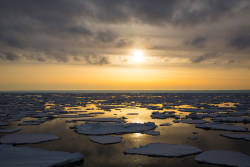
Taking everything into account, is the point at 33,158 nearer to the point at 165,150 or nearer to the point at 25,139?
the point at 25,139

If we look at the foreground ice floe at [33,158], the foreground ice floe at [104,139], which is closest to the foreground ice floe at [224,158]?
the foreground ice floe at [104,139]

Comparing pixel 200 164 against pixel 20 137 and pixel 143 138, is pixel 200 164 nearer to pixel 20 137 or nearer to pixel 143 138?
pixel 143 138

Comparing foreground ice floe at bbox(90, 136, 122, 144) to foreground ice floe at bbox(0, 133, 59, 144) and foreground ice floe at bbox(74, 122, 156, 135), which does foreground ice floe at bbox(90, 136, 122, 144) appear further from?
foreground ice floe at bbox(0, 133, 59, 144)

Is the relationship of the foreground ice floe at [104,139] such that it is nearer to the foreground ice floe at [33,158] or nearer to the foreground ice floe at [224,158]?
the foreground ice floe at [33,158]

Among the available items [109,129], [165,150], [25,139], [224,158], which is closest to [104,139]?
[109,129]

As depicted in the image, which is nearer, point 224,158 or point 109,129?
point 224,158

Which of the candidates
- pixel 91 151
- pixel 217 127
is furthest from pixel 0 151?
pixel 217 127
